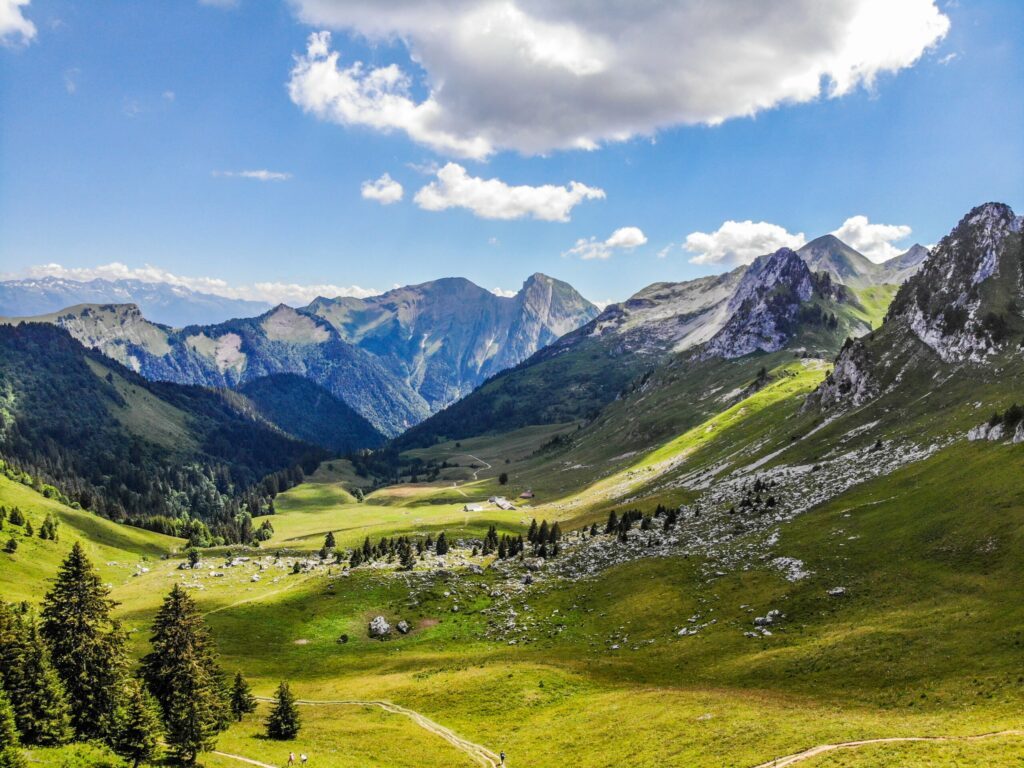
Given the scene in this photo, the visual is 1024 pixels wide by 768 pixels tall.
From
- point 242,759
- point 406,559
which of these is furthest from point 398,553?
point 242,759

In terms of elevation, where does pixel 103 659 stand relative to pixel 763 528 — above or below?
below

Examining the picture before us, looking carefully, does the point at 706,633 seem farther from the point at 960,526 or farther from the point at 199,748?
the point at 199,748

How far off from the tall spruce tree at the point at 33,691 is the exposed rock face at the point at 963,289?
15544cm

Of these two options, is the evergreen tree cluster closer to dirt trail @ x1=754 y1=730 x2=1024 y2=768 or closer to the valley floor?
the valley floor

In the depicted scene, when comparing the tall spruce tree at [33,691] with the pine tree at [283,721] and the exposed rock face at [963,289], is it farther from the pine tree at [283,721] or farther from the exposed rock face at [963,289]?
the exposed rock face at [963,289]

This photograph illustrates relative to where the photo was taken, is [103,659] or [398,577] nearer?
[103,659]

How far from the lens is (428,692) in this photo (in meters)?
63.2

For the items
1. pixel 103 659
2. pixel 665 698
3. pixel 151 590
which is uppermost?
pixel 103 659

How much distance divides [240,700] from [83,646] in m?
16.7

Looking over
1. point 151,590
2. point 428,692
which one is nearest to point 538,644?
point 428,692

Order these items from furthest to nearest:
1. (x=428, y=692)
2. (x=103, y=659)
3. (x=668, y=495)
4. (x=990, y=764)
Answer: (x=668, y=495)
(x=428, y=692)
(x=103, y=659)
(x=990, y=764)

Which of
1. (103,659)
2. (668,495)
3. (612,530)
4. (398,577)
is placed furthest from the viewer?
(668,495)

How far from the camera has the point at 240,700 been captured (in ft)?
183

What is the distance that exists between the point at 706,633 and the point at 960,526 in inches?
1213
